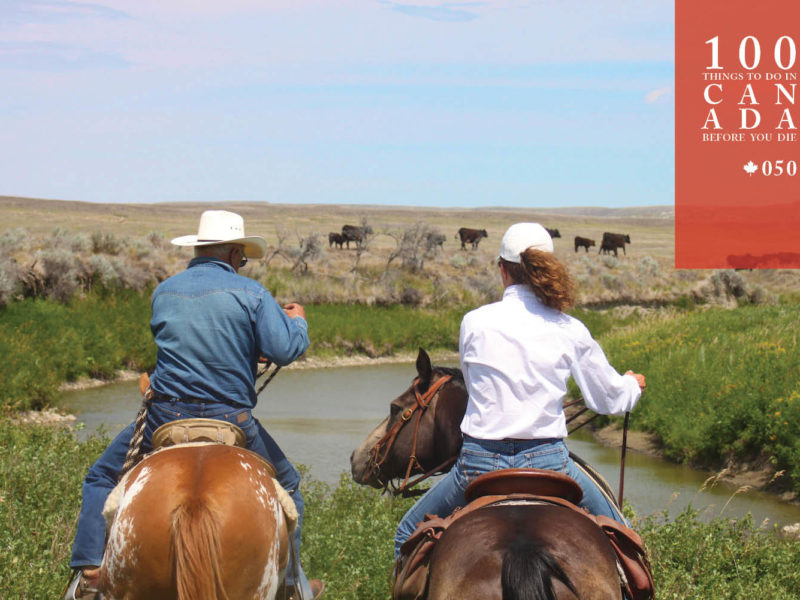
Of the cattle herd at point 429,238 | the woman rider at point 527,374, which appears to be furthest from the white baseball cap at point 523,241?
the cattle herd at point 429,238

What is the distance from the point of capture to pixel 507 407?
13.5ft

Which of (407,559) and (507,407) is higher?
(507,407)

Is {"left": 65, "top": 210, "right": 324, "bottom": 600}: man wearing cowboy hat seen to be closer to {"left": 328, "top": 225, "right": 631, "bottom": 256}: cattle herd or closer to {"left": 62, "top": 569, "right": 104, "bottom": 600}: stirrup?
{"left": 62, "top": 569, "right": 104, "bottom": 600}: stirrup

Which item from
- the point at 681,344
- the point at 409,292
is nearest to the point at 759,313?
the point at 681,344

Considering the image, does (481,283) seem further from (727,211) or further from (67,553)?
(727,211)

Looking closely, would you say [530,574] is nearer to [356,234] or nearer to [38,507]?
[38,507]

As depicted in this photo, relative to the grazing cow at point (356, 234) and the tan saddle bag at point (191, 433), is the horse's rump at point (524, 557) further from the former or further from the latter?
the grazing cow at point (356, 234)

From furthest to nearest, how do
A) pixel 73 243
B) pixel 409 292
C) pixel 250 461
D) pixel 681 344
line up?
pixel 409 292
pixel 73 243
pixel 681 344
pixel 250 461

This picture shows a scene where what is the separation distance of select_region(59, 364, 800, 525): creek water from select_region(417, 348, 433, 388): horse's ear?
370 cm

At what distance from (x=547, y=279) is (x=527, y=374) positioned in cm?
44

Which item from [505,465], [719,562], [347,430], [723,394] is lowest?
[347,430]

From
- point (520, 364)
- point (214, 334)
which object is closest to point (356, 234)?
point (214, 334)

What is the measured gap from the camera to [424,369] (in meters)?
5.33

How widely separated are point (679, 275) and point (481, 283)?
567 inches
